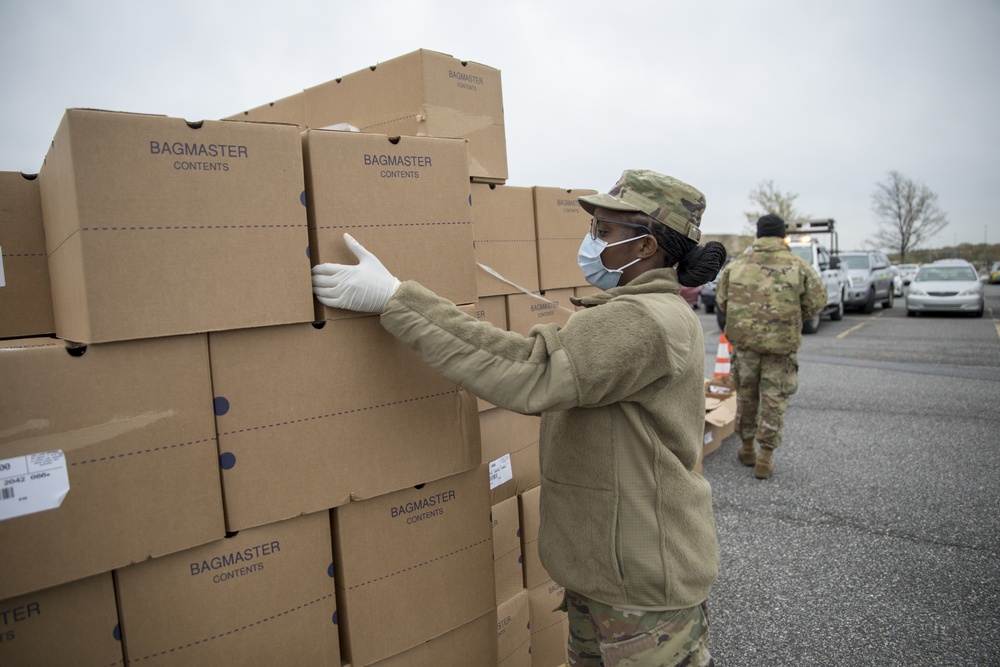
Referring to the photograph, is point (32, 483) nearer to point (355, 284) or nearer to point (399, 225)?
point (355, 284)

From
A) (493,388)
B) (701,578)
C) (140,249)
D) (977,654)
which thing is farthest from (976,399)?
(140,249)

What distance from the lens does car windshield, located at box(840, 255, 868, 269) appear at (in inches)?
680

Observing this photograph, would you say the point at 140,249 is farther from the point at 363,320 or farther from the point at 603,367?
the point at 603,367

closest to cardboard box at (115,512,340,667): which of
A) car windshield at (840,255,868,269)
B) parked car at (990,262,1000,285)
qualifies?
car windshield at (840,255,868,269)

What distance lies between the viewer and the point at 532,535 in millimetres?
2680

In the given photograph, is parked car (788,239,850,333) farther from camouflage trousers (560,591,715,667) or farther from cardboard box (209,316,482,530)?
cardboard box (209,316,482,530)

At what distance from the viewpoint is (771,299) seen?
4.99m

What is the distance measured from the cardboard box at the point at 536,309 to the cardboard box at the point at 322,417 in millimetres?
836

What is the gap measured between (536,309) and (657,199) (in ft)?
3.59

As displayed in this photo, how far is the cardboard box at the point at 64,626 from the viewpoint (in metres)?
1.28

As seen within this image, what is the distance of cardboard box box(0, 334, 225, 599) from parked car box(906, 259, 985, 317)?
59.7ft

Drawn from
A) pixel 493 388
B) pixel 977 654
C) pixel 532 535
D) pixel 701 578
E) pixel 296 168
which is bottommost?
pixel 977 654

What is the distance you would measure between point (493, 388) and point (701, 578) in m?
0.82

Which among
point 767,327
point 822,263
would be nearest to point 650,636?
point 767,327
